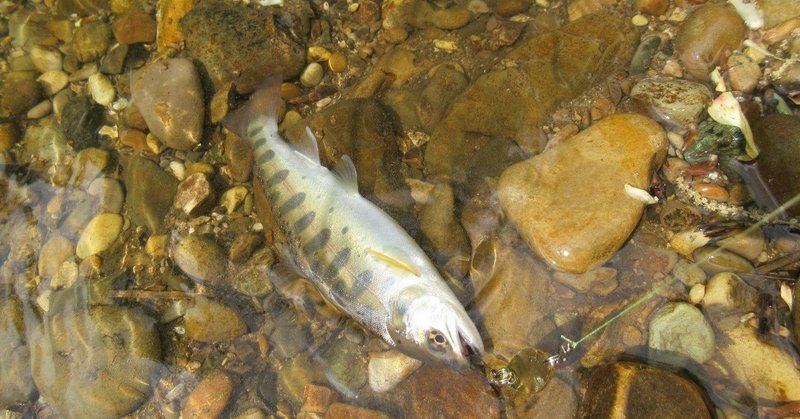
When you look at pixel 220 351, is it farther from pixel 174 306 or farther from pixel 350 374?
pixel 350 374

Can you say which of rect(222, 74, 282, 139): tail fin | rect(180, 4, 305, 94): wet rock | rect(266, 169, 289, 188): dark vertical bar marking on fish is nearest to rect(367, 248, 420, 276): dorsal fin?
rect(266, 169, 289, 188): dark vertical bar marking on fish

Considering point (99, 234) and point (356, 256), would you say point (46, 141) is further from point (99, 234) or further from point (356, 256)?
point (356, 256)

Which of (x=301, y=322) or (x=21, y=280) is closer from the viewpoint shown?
(x=301, y=322)

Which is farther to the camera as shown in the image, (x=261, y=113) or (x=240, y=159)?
(x=240, y=159)

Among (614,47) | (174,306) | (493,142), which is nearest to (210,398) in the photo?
(174,306)

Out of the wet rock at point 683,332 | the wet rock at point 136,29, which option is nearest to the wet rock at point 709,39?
the wet rock at point 683,332

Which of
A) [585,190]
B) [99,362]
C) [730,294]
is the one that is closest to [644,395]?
[730,294]
